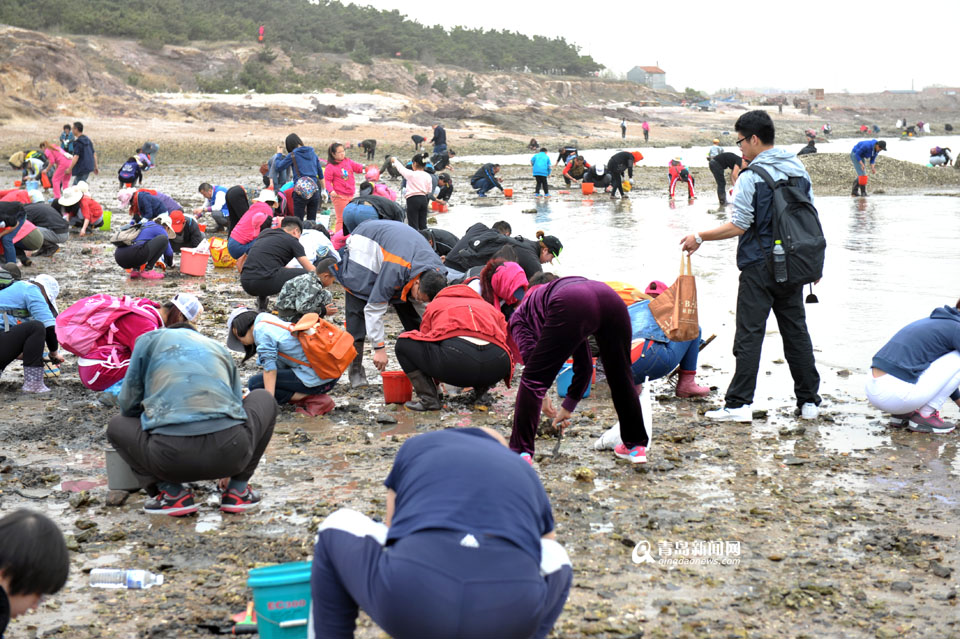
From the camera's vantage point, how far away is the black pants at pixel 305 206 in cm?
1330

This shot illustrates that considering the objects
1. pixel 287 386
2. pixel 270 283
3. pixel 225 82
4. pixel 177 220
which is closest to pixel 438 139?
pixel 177 220

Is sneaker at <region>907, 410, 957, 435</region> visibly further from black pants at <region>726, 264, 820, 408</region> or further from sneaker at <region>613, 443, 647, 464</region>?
sneaker at <region>613, 443, 647, 464</region>

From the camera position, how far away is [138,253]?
455 inches

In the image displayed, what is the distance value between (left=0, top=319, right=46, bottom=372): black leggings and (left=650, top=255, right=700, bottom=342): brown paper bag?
477 cm

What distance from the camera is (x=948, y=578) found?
4051mm

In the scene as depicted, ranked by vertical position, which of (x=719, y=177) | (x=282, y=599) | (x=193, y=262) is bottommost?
(x=282, y=599)

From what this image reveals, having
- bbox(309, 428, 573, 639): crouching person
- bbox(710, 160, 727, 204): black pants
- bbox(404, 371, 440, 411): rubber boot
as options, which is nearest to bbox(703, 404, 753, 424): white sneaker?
bbox(404, 371, 440, 411): rubber boot

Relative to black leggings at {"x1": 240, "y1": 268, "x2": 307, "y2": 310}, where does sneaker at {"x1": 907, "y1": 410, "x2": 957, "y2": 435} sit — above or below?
below

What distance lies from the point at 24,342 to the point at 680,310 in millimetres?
5016

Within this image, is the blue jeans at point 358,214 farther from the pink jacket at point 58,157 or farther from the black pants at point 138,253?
the pink jacket at point 58,157

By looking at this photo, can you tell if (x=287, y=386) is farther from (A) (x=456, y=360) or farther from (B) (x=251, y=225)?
(B) (x=251, y=225)

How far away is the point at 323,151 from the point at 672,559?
33179 mm

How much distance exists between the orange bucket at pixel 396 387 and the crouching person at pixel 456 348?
0.16 m

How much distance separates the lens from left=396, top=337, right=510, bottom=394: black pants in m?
6.69
